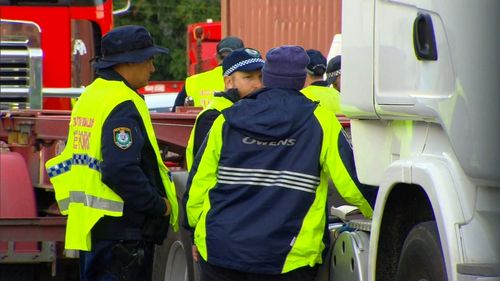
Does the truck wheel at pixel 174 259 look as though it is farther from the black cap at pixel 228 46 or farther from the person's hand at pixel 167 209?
the black cap at pixel 228 46

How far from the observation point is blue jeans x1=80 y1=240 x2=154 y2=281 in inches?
257

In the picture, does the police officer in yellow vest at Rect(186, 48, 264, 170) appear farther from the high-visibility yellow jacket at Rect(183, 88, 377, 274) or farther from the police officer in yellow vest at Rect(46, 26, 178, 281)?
the high-visibility yellow jacket at Rect(183, 88, 377, 274)

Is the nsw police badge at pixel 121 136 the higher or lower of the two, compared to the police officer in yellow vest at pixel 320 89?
lower

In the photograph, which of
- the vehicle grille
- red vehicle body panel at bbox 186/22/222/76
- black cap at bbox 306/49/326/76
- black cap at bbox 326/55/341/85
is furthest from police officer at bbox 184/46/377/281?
red vehicle body panel at bbox 186/22/222/76

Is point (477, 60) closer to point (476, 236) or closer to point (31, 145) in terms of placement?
point (476, 236)

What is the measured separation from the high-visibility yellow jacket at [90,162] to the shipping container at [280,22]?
8613 mm

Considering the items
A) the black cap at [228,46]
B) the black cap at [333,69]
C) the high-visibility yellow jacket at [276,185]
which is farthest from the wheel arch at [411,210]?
the black cap at [228,46]

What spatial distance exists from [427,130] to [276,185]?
944mm

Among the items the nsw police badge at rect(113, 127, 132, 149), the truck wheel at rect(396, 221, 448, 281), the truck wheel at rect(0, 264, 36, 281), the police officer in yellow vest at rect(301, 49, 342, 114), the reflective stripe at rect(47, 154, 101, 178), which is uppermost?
the police officer in yellow vest at rect(301, 49, 342, 114)

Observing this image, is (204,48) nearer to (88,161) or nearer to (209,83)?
(209,83)

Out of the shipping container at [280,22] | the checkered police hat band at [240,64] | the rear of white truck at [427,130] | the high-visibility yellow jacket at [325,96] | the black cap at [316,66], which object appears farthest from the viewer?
the shipping container at [280,22]

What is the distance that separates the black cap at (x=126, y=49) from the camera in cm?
659

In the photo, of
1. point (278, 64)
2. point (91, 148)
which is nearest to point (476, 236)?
point (278, 64)

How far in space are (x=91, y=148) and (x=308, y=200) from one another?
1.48m
